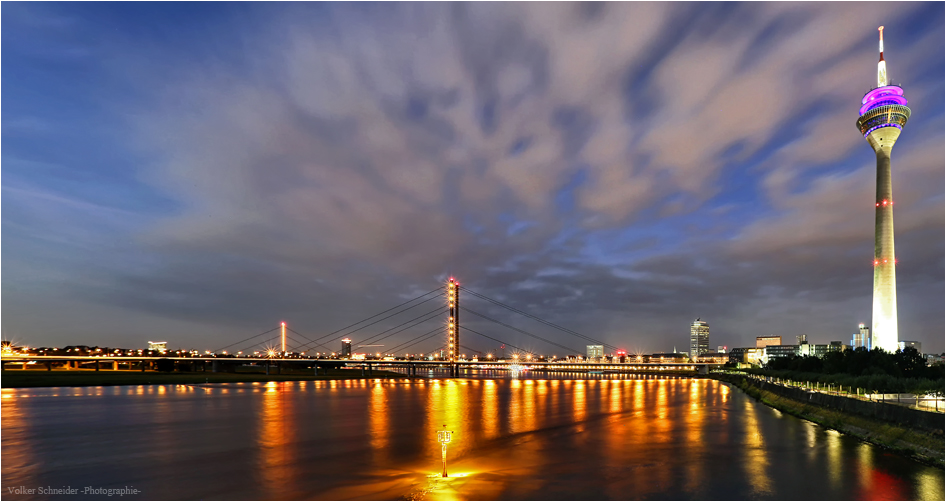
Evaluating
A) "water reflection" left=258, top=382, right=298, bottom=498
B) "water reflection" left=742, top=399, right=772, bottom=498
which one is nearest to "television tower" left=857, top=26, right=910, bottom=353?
"water reflection" left=742, top=399, right=772, bottom=498

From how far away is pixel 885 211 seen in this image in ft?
380

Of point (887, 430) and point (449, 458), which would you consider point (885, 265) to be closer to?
point (887, 430)

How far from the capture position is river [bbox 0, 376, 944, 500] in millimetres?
19438

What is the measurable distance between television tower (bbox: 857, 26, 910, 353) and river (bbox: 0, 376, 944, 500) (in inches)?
3866

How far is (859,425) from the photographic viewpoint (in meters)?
30.8

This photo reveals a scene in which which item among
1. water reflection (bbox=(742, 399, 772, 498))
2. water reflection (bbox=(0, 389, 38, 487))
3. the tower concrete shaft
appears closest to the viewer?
water reflection (bbox=(742, 399, 772, 498))

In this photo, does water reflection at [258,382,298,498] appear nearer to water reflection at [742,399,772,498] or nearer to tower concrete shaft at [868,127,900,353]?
water reflection at [742,399,772,498]

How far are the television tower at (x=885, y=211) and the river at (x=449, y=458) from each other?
9821cm

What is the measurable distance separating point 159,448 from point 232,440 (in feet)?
12.9

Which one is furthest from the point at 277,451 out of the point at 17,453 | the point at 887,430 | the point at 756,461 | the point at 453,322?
the point at 453,322

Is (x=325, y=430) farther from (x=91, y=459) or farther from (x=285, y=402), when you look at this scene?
(x=285, y=402)

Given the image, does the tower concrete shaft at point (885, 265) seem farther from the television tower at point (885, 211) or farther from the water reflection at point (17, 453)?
the water reflection at point (17, 453)

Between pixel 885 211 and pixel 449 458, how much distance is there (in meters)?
130

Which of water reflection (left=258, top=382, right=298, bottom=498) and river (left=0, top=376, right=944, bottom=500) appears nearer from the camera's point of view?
river (left=0, top=376, right=944, bottom=500)
